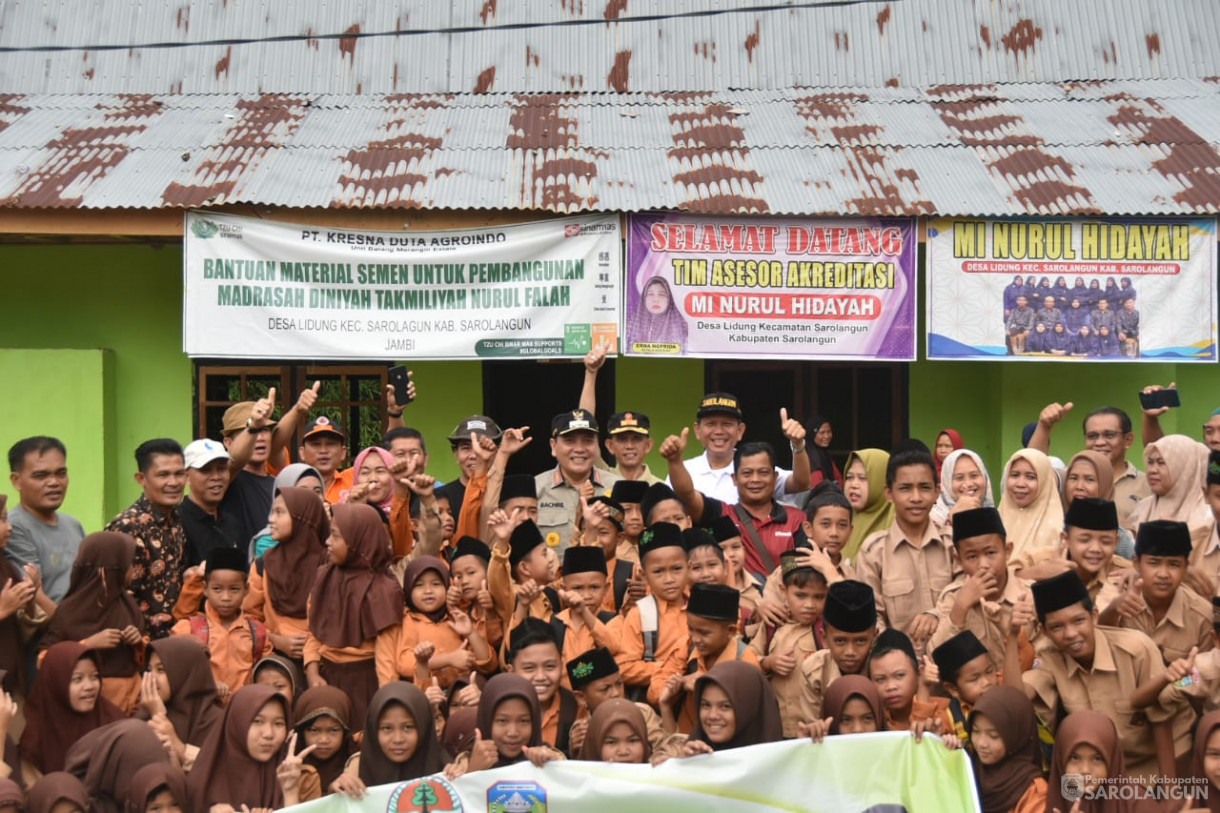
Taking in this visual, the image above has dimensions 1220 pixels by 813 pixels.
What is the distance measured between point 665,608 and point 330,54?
5.54 metres

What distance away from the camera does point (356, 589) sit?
5.69 meters

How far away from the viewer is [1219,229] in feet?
25.5

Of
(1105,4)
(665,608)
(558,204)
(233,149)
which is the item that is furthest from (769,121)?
(665,608)

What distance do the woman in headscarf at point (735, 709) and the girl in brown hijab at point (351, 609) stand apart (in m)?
1.37

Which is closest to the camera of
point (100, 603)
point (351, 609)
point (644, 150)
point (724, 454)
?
point (100, 603)

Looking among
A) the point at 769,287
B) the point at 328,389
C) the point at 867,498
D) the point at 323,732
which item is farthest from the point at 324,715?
the point at 328,389

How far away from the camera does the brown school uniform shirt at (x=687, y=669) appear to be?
5305 millimetres

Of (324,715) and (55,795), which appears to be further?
(324,715)

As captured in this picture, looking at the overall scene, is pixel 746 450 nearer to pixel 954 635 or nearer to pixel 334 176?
pixel 954 635

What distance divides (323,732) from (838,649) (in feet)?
6.38

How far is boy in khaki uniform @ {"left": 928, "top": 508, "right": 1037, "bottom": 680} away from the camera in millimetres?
5391

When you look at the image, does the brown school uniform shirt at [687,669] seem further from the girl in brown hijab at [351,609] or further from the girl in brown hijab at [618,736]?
the girl in brown hijab at [351,609]

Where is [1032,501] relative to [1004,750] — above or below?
above

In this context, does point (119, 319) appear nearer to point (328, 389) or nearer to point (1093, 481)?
point (328, 389)
